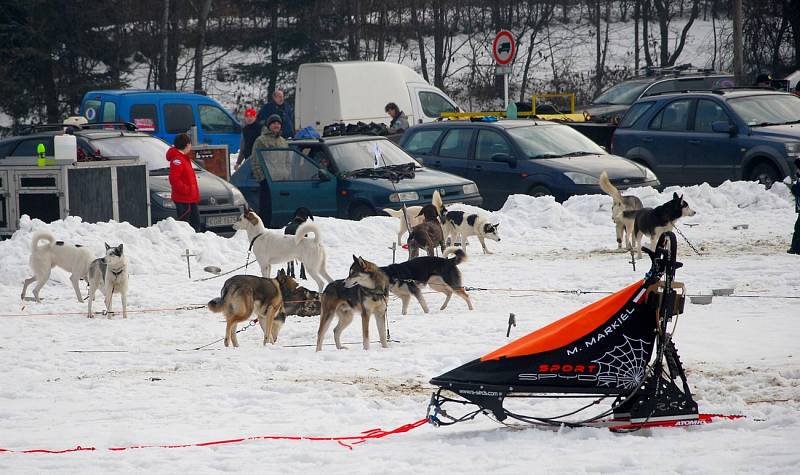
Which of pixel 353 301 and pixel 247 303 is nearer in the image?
pixel 353 301

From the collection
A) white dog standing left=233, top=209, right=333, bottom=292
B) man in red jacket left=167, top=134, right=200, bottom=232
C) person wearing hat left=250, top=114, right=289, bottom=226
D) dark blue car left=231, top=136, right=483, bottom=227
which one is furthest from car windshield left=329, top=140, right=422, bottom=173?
white dog standing left=233, top=209, right=333, bottom=292

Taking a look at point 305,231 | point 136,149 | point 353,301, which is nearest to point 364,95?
point 136,149

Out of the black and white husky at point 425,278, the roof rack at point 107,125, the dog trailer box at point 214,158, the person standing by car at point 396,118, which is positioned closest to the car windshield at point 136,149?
the roof rack at point 107,125

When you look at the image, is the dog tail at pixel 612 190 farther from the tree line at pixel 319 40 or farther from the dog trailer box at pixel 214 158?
the tree line at pixel 319 40

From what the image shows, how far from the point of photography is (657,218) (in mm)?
12555

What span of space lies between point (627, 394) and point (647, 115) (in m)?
13.0

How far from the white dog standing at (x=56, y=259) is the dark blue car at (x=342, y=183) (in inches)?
173

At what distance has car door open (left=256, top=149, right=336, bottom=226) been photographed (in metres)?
15.8

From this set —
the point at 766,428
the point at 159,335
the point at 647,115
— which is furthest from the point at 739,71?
the point at 766,428

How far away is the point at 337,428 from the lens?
6594 mm

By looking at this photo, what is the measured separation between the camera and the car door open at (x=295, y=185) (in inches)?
621

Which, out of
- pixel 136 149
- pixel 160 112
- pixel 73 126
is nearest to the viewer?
pixel 136 149

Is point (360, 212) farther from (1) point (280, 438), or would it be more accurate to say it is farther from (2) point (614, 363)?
(2) point (614, 363)

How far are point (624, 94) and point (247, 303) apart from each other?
60.1 feet
